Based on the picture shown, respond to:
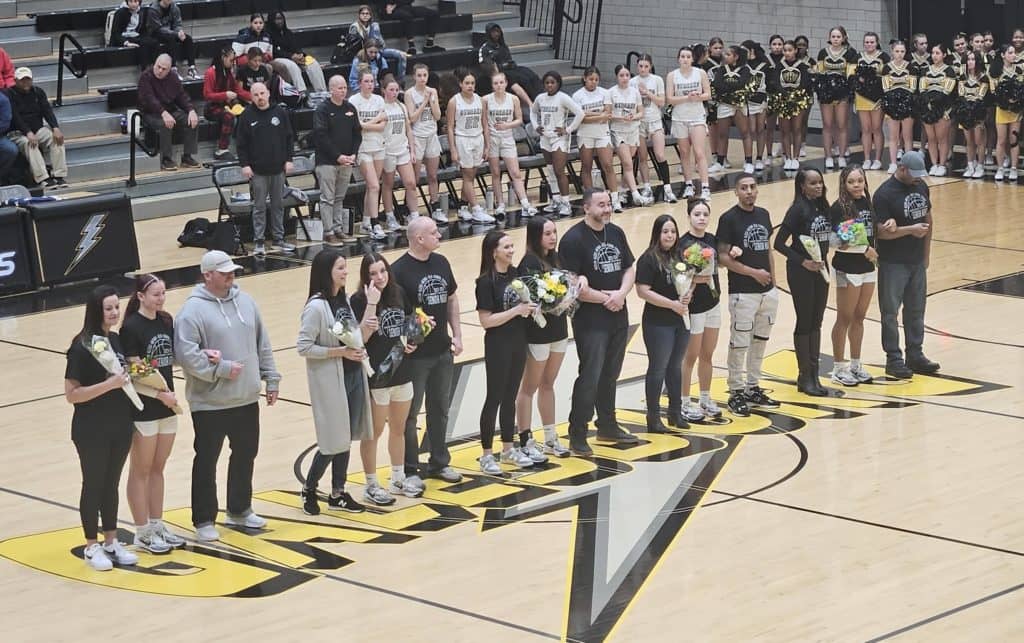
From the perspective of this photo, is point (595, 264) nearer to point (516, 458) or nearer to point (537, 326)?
point (537, 326)

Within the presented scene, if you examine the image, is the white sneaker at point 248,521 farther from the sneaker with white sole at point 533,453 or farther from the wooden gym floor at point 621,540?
the sneaker with white sole at point 533,453

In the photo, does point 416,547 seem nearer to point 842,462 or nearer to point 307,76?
point 842,462

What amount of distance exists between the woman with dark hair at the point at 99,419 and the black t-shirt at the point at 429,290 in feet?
6.37

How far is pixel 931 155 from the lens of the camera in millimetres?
23078

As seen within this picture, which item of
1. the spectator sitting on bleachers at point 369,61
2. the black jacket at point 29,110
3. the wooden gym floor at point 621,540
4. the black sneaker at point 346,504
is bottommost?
the wooden gym floor at point 621,540

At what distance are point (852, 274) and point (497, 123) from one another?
8.58 meters

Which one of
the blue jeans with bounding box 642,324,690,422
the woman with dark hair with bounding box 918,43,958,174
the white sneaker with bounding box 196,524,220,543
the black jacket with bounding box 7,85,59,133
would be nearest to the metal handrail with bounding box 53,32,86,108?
the black jacket with bounding box 7,85,59,133

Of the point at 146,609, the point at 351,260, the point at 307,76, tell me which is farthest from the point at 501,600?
the point at 307,76

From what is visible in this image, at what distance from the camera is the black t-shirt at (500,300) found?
1042 centimetres

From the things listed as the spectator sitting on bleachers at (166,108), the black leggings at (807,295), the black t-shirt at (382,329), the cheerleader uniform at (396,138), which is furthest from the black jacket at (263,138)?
the black t-shirt at (382,329)

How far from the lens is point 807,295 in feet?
40.4

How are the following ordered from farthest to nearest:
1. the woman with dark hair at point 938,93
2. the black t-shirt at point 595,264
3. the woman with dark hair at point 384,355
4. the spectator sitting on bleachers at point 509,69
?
the woman with dark hair at point 938,93, the spectator sitting on bleachers at point 509,69, the black t-shirt at point 595,264, the woman with dark hair at point 384,355

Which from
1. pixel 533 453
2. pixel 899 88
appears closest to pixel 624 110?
pixel 899 88

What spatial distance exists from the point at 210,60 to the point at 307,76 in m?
1.91
